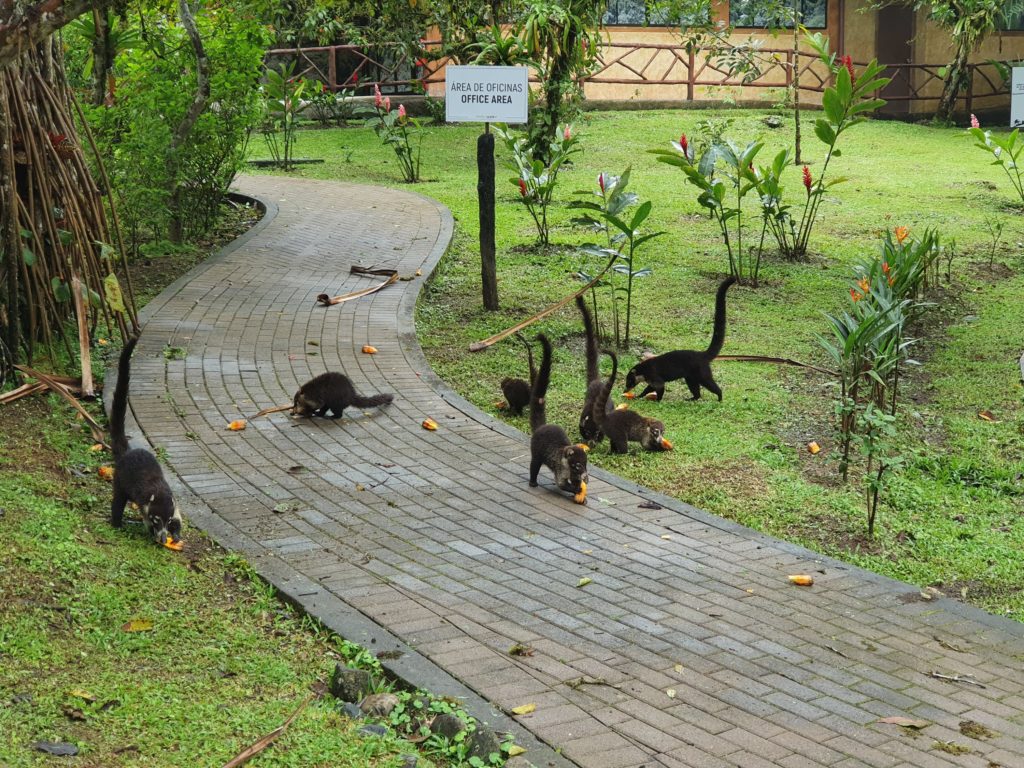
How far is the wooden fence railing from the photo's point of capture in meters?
24.7

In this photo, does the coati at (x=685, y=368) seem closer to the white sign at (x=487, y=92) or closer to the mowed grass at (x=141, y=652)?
the white sign at (x=487, y=92)

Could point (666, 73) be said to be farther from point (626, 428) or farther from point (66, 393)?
point (66, 393)

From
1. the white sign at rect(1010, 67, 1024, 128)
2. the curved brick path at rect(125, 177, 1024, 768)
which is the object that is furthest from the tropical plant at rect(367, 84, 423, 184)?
the curved brick path at rect(125, 177, 1024, 768)

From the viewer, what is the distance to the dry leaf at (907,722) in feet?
13.9

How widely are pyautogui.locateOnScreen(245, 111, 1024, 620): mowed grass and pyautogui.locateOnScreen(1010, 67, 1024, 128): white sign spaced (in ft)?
5.93

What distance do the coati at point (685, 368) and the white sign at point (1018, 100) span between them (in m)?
3.58

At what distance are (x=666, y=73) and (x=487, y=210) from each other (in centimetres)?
1714

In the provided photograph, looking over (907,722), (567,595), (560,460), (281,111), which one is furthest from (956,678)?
(281,111)

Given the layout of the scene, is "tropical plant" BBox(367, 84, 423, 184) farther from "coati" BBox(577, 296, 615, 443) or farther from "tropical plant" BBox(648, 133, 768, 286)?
"coati" BBox(577, 296, 615, 443)

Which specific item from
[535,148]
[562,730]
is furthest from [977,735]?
[535,148]

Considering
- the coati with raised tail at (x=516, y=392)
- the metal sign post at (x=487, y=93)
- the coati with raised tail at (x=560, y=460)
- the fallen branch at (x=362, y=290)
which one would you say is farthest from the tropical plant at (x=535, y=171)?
the coati with raised tail at (x=560, y=460)

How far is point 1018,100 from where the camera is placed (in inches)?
400

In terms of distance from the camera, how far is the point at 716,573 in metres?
5.57

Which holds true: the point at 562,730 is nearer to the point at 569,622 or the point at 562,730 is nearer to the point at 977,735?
the point at 569,622
